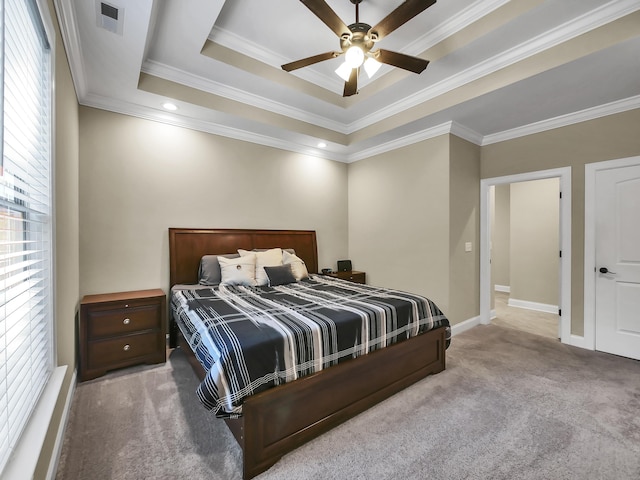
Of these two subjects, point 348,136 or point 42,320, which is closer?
point 42,320

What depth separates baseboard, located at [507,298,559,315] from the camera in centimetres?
477

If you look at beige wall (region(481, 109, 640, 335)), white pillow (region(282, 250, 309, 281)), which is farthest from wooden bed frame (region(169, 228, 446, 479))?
beige wall (region(481, 109, 640, 335))

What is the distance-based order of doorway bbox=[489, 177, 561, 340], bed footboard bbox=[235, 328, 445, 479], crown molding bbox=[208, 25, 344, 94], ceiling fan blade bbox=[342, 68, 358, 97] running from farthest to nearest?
1. doorway bbox=[489, 177, 561, 340]
2. crown molding bbox=[208, 25, 344, 94]
3. ceiling fan blade bbox=[342, 68, 358, 97]
4. bed footboard bbox=[235, 328, 445, 479]

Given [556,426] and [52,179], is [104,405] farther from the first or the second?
[556,426]

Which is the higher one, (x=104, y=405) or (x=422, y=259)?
(x=422, y=259)

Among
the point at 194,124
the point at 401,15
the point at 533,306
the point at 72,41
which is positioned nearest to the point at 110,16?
the point at 72,41

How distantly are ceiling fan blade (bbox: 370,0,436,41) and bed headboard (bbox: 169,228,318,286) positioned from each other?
2.72 m

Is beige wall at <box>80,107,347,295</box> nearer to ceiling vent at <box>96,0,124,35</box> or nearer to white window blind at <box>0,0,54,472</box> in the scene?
ceiling vent at <box>96,0,124,35</box>

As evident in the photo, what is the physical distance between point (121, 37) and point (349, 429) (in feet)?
10.8

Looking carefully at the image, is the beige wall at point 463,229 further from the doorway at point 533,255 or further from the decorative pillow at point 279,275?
the decorative pillow at point 279,275

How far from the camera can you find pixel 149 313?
2.80 meters

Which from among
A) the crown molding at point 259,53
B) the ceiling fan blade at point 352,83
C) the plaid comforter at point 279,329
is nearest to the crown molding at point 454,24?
the ceiling fan blade at point 352,83

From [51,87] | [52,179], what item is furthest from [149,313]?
[51,87]

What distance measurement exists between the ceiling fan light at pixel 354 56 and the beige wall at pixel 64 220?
1898 mm
